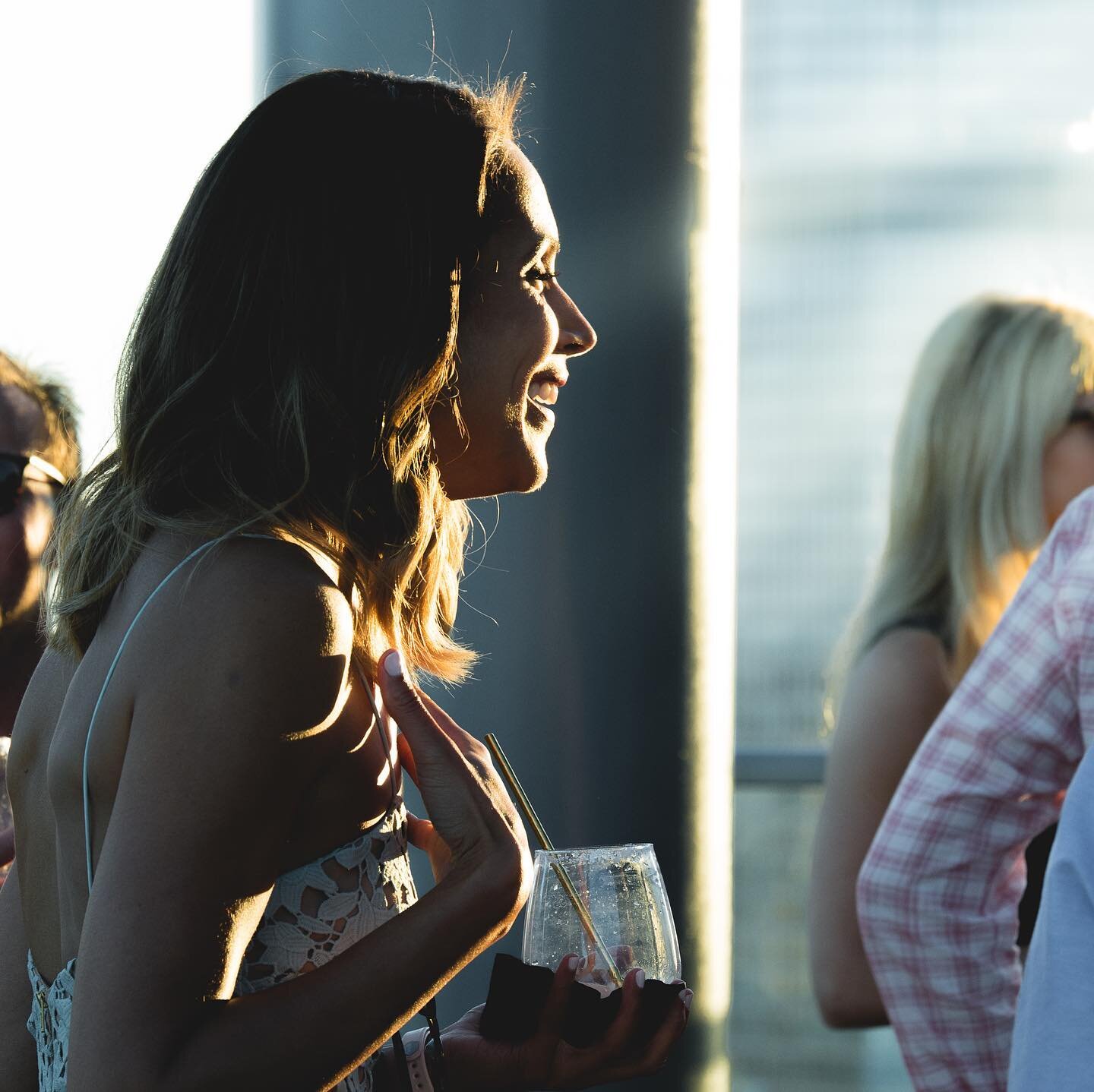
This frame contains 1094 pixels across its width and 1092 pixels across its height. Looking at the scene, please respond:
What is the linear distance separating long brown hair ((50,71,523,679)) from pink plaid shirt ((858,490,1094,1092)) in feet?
2.38

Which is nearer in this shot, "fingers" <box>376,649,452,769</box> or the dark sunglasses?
"fingers" <box>376,649,452,769</box>

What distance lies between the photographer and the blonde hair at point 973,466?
248 centimetres

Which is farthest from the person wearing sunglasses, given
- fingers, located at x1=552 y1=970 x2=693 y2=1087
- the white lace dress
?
fingers, located at x1=552 y1=970 x2=693 y2=1087

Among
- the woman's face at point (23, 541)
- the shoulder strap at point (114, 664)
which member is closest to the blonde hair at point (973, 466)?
the woman's face at point (23, 541)

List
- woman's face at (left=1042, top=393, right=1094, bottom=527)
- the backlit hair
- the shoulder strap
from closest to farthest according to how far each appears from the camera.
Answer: the shoulder strap
woman's face at (left=1042, top=393, right=1094, bottom=527)
the backlit hair

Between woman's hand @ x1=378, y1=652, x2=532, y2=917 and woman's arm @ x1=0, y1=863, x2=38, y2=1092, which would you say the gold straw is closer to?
woman's hand @ x1=378, y1=652, x2=532, y2=917

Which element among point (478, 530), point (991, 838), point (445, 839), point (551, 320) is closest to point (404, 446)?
point (551, 320)

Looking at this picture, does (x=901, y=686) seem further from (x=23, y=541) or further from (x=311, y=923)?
(x=23, y=541)

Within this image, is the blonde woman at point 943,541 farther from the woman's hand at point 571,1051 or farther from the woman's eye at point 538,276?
the woman's eye at point 538,276

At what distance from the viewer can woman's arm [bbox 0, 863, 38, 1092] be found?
1423 mm

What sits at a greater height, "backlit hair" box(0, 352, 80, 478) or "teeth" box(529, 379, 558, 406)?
"teeth" box(529, 379, 558, 406)

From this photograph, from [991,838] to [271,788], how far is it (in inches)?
39.4

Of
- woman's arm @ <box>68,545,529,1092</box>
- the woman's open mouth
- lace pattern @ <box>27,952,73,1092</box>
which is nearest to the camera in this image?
woman's arm @ <box>68,545,529,1092</box>

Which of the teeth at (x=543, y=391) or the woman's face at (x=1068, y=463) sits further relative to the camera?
the woman's face at (x=1068, y=463)
